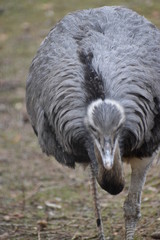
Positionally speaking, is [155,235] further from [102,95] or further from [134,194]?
[102,95]

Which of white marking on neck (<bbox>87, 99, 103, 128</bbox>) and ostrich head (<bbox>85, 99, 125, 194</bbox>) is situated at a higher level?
white marking on neck (<bbox>87, 99, 103, 128</bbox>)

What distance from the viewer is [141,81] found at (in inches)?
207

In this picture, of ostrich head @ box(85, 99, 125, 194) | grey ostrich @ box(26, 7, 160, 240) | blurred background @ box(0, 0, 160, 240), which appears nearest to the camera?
ostrich head @ box(85, 99, 125, 194)

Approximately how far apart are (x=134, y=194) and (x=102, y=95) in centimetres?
128

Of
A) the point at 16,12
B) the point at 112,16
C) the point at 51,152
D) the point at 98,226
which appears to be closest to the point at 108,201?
the point at 98,226

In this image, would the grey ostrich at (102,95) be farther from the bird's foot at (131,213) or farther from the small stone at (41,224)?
the small stone at (41,224)

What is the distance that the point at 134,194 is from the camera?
19.1 ft

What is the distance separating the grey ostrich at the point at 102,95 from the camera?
15.8 feet

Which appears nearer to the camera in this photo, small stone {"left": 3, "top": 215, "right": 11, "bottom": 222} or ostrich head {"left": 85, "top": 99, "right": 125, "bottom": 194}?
ostrich head {"left": 85, "top": 99, "right": 125, "bottom": 194}

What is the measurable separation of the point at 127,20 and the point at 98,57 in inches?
30.5

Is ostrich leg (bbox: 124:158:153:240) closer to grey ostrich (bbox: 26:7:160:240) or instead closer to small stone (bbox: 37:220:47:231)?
grey ostrich (bbox: 26:7:160:240)

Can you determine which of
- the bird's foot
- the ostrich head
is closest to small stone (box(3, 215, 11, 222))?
the bird's foot

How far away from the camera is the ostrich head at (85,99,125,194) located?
15.1 ft

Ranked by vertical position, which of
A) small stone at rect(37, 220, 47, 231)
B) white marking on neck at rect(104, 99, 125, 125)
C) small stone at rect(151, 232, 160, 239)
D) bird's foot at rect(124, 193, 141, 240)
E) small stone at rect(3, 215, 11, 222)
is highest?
small stone at rect(3, 215, 11, 222)
